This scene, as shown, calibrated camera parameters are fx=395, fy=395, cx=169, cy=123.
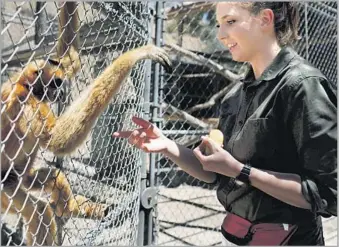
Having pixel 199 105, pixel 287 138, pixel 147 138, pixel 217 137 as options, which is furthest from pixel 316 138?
pixel 199 105

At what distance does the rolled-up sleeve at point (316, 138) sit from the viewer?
1.36 meters

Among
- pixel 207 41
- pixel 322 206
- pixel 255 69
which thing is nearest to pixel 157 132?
pixel 255 69

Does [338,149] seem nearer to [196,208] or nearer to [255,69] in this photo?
[255,69]

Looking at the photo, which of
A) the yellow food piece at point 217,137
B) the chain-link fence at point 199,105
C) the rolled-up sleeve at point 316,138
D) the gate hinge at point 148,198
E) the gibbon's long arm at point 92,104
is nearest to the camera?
the rolled-up sleeve at point 316,138

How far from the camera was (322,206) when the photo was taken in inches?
54.8

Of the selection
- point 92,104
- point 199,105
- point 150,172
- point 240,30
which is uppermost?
point 240,30

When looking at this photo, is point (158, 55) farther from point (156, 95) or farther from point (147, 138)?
point (147, 138)

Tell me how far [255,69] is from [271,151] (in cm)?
38

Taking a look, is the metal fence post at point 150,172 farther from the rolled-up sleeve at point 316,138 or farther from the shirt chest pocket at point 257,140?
the rolled-up sleeve at point 316,138

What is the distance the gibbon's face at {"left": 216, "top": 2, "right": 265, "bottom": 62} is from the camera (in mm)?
1565

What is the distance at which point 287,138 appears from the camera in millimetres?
1486

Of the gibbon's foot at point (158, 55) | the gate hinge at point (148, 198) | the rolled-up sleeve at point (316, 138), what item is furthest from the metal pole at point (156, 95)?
the rolled-up sleeve at point (316, 138)

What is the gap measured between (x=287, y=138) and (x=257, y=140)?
111 millimetres

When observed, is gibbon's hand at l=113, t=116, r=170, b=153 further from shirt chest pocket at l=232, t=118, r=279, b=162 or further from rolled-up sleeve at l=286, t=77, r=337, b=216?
rolled-up sleeve at l=286, t=77, r=337, b=216
